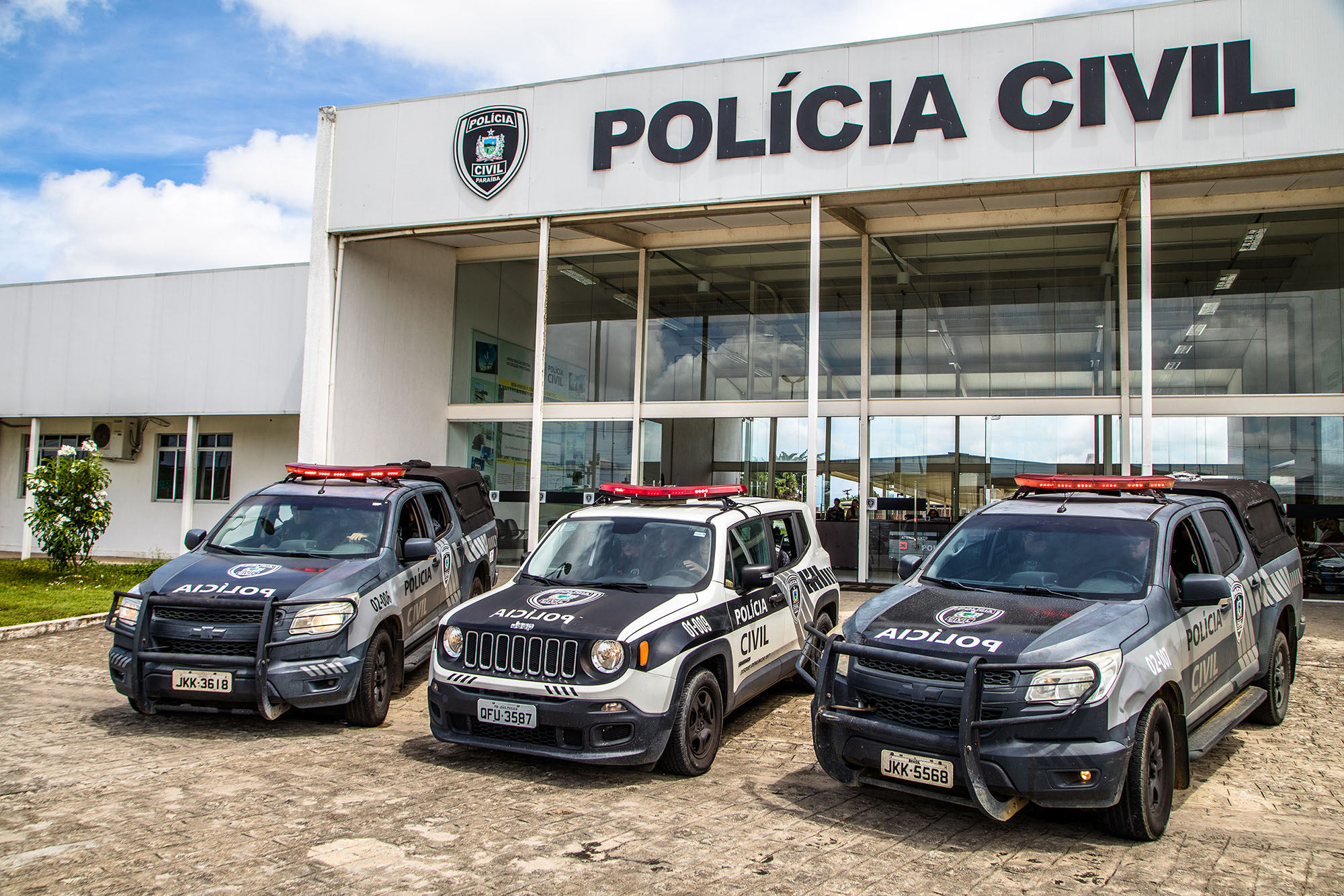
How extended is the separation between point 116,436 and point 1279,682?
21403 mm

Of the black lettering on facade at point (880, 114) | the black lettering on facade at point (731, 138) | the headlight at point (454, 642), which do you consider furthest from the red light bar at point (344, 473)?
the black lettering on facade at point (880, 114)

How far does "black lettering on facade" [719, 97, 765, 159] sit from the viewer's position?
1333cm

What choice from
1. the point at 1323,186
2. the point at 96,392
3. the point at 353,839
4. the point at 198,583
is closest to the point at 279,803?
the point at 353,839

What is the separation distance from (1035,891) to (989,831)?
73cm

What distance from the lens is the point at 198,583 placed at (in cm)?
681

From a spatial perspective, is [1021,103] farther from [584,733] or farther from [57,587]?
[57,587]

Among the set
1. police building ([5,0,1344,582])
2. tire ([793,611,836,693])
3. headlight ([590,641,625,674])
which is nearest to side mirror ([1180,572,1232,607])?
tire ([793,611,836,693])

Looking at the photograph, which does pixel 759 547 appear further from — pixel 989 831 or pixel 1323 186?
pixel 1323 186

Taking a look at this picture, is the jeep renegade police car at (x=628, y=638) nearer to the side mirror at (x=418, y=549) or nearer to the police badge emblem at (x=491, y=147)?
the side mirror at (x=418, y=549)

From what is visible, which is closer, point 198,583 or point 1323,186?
point 198,583

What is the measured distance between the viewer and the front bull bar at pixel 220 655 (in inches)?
254

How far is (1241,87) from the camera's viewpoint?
11.5 metres

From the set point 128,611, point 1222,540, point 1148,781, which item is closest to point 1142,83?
point 1222,540

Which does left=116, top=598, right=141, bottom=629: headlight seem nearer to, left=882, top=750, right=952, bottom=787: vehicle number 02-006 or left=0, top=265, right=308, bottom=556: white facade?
left=882, top=750, right=952, bottom=787: vehicle number 02-006
